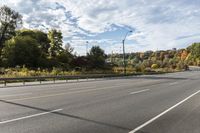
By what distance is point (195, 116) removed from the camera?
12438mm

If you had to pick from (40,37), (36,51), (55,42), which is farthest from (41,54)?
(40,37)

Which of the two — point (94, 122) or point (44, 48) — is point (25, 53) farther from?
point (94, 122)

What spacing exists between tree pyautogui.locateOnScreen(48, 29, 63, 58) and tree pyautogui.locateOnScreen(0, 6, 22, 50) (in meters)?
10.5

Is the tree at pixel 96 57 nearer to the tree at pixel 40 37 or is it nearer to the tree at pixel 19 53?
the tree at pixel 19 53

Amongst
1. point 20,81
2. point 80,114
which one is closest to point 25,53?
point 20,81

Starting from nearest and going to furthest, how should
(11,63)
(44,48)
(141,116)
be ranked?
(141,116) < (11,63) < (44,48)

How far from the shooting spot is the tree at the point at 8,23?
108m

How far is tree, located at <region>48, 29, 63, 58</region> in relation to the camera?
368 ft

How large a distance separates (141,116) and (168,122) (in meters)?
1.31

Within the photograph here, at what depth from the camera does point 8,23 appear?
4269 inches

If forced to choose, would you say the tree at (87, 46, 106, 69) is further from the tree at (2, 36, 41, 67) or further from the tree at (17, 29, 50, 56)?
the tree at (17, 29, 50, 56)

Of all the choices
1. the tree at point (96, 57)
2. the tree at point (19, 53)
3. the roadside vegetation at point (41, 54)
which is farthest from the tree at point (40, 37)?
the tree at point (19, 53)

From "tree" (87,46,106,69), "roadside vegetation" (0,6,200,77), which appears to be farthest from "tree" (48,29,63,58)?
"tree" (87,46,106,69)

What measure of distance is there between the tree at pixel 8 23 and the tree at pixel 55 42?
10513mm
